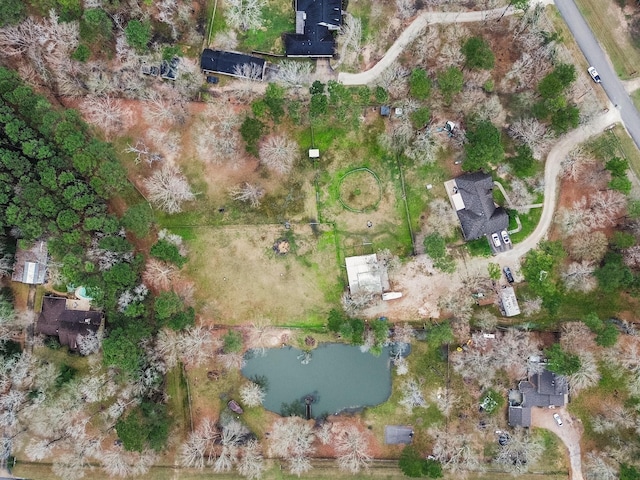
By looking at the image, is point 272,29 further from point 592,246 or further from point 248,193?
point 592,246

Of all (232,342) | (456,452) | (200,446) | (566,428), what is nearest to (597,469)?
(566,428)

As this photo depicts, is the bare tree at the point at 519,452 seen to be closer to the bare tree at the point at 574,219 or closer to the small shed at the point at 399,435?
the small shed at the point at 399,435

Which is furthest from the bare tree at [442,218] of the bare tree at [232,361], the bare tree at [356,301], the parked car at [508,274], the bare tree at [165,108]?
the bare tree at [165,108]

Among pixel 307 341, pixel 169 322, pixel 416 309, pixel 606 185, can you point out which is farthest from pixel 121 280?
pixel 606 185

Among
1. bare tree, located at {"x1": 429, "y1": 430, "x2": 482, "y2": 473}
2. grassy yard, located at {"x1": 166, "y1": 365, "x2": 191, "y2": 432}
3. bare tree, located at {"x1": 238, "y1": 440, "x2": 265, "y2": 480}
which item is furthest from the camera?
grassy yard, located at {"x1": 166, "y1": 365, "x2": 191, "y2": 432}

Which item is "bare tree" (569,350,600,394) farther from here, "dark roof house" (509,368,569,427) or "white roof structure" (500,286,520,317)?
"white roof structure" (500,286,520,317)

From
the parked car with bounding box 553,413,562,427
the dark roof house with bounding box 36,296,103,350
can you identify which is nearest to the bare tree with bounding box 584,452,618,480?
→ the parked car with bounding box 553,413,562,427

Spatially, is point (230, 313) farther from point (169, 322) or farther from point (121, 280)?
point (121, 280)
